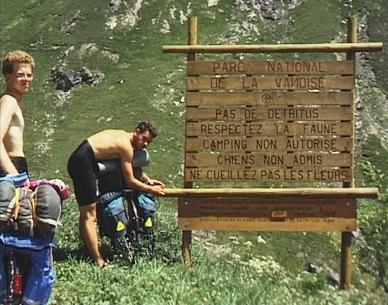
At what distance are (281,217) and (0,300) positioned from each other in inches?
178

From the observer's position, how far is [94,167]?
10367 millimetres

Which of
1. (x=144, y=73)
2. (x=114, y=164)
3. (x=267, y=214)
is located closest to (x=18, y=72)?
(x=114, y=164)

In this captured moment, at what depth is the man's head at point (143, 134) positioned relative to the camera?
10.4 metres

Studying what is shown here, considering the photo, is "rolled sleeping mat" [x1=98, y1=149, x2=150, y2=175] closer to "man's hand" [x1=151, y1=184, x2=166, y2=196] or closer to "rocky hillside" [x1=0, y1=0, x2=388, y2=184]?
"man's hand" [x1=151, y1=184, x2=166, y2=196]

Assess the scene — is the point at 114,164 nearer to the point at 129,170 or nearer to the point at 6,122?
the point at 129,170

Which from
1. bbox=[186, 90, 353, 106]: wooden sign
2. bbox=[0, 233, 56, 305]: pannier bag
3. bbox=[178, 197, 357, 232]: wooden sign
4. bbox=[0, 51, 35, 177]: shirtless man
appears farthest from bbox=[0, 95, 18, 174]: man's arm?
bbox=[178, 197, 357, 232]: wooden sign

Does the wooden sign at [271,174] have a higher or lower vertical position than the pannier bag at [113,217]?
higher

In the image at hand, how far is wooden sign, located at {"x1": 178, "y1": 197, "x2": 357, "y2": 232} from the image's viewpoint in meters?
10.5

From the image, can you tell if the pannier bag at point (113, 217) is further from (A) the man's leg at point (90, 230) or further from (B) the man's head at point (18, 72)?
(B) the man's head at point (18, 72)

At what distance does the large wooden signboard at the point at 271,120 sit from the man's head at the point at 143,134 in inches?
20.9

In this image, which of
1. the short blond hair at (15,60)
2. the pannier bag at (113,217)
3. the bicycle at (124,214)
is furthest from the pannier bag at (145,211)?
the short blond hair at (15,60)

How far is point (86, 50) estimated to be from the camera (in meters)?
67.0

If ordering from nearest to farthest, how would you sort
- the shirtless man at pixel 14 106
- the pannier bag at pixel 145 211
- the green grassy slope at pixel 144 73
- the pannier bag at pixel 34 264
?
the pannier bag at pixel 34 264
the shirtless man at pixel 14 106
the pannier bag at pixel 145 211
the green grassy slope at pixel 144 73

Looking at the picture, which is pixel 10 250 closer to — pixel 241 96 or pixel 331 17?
pixel 241 96
